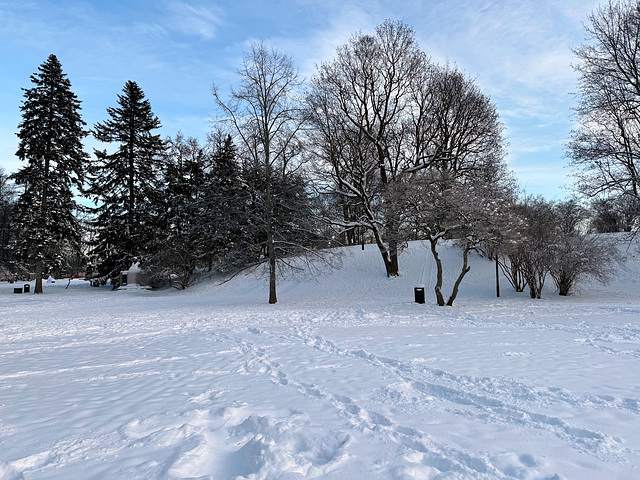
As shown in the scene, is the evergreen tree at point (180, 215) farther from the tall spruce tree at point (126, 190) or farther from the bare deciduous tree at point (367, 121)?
the bare deciduous tree at point (367, 121)

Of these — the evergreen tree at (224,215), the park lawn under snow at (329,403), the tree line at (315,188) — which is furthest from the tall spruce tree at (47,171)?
the park lawn under snow at (329,403)

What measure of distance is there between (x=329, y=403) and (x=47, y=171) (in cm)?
3352

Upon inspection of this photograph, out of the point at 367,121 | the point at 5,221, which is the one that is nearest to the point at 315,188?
the point at 367,121

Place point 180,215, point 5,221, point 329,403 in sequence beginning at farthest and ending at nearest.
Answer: point 5,221, point 180,215, point 329,403

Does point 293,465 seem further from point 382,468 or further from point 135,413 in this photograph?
point 135,413

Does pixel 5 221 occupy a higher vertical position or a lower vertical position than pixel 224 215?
higher

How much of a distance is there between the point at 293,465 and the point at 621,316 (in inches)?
475

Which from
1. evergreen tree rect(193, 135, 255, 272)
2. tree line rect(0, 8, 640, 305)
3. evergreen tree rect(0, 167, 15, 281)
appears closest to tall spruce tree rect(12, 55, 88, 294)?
tree line rect(0, 8, 640, 305)

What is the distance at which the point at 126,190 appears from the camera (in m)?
34.8

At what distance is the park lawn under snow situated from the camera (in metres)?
3.05

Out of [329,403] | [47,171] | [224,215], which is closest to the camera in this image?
[329,403]

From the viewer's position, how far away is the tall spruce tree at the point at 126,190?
33.8 meters

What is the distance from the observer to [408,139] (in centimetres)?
2561

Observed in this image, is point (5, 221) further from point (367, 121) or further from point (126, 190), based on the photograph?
point (367, 121)
